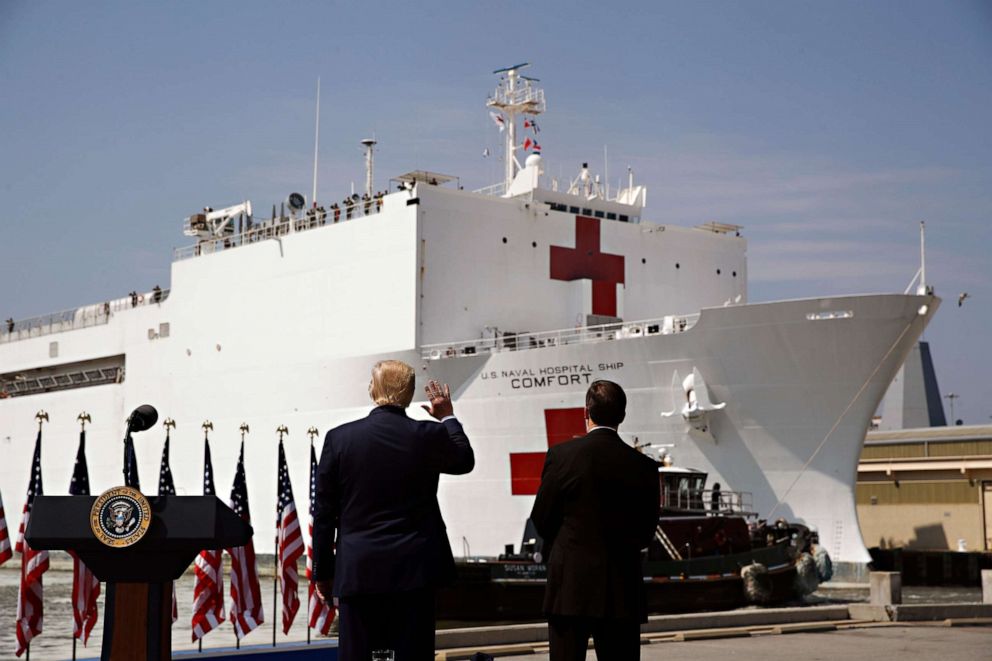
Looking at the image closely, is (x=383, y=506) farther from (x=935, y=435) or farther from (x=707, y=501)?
(x=935, y=435)

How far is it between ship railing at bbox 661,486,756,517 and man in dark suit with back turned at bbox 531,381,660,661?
10415 mm

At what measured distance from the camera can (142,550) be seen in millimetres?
3740

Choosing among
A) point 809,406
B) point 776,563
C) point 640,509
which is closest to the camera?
point 640,509

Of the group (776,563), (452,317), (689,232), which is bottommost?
(776,563)

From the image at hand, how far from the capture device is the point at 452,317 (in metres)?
18.6

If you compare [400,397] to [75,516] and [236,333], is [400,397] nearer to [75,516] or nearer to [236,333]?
[75,516]

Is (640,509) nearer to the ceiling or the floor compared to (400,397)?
nearer to the floor

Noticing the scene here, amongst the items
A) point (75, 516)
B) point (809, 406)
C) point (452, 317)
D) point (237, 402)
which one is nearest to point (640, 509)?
point (75, 516)

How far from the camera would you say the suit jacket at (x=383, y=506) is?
3.20 metres

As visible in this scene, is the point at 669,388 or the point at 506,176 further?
the point at 506,176

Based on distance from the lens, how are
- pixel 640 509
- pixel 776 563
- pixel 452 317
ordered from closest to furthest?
1. pixel 640 509
2. pixel 776 563
3. pixel 452 317

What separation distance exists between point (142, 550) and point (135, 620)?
0.25 metres

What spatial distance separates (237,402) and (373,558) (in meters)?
18.4

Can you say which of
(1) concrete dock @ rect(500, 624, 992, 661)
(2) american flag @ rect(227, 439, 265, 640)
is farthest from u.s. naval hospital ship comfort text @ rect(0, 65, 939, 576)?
(2) american flag @ rect(227, 439, 265, 640)
